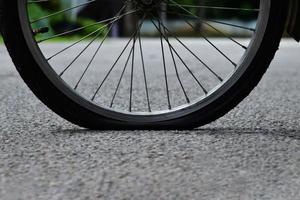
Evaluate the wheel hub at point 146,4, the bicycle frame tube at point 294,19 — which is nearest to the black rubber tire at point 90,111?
the bicycle frame tube at point 294,19

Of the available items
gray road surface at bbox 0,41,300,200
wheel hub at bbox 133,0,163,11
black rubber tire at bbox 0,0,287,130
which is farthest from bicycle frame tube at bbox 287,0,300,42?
wheel hub at bbox 133,0,163,11

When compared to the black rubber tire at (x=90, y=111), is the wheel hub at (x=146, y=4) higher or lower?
higher

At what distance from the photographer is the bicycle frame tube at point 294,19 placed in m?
3.00

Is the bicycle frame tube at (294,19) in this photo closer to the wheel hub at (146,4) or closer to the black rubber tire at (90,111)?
the black rubber tire at (90,111)

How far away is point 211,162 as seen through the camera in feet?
8.41

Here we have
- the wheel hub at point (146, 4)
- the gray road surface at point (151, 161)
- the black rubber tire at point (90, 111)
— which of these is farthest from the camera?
the wheel hub at point (146, 4)

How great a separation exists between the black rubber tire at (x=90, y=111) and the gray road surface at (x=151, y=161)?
6 cm

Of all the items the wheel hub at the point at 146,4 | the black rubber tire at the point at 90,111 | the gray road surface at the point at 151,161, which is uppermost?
the wheel hub at the point at 146,4

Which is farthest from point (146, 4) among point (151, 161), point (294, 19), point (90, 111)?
point (151, 161)

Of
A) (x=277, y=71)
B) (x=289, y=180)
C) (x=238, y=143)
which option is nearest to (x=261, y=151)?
(x=238, y=143)

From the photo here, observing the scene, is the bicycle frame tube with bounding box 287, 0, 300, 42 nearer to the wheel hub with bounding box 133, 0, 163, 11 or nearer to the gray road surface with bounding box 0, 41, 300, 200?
the gray road surface with bounding box 0, 41, 300, 200

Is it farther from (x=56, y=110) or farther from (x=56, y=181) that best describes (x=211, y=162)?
(x=56, y=110)

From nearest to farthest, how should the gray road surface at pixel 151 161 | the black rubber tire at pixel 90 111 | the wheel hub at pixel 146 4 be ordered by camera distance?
the gray road surface at pixel 151 161 < the black rubber tire at pixel 90 111 < the wheel hub at pixel 146 4

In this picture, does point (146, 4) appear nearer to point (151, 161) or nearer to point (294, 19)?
point (294, 19)
